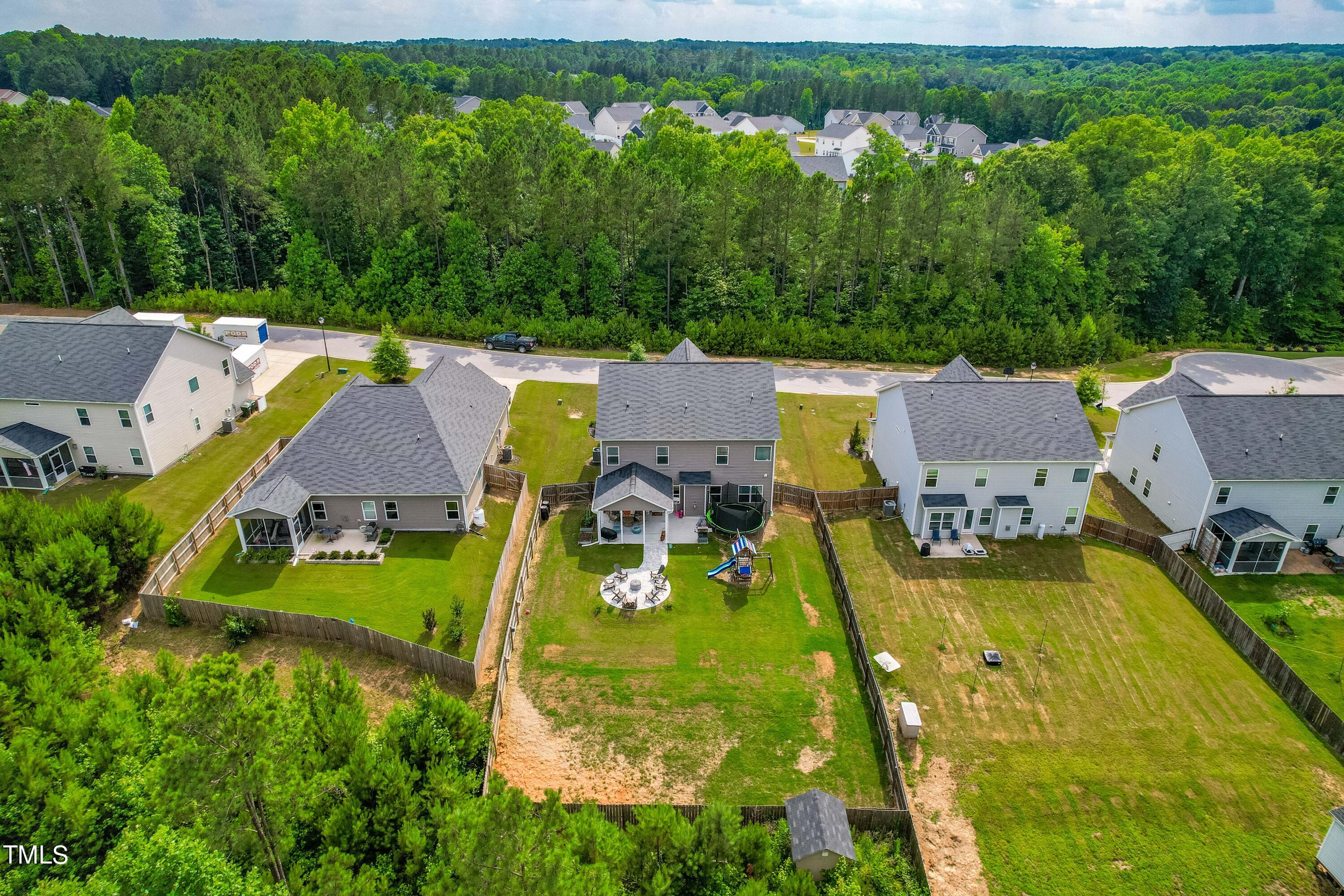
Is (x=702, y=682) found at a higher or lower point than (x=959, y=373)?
lower

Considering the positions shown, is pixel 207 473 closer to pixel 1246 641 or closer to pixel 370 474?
pixel 370 474

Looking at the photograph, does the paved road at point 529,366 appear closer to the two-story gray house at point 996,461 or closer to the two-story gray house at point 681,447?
the two-story gray house at point 996,461

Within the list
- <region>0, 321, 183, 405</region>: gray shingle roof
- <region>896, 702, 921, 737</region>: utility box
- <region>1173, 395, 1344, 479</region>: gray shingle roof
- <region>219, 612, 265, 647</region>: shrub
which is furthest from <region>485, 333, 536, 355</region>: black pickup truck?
<region>1173, 395, 1344, 479</region>: gray shingle roof

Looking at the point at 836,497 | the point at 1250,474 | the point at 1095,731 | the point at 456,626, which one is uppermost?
the point at 1250,474

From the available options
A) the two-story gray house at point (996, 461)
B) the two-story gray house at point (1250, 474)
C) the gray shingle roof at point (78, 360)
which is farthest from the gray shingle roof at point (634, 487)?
the two-story gray house at point (1250, 474)

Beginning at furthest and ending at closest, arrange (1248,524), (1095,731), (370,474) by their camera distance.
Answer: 1. (370,474)
2. (1248,524)
3. (1095,731)

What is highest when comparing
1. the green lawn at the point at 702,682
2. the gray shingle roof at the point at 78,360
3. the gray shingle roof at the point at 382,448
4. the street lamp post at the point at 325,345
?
the gray shingle roof at the point at 78,360

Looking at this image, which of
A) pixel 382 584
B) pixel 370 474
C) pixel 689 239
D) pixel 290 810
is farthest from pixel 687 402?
pixel 689 239

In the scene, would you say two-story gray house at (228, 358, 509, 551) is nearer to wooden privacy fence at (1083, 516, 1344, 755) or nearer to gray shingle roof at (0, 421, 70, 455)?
gray shingle roof at (0, 421, 70, 455)

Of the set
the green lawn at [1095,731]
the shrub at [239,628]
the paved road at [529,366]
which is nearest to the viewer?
the green lawn at [1095,731]
